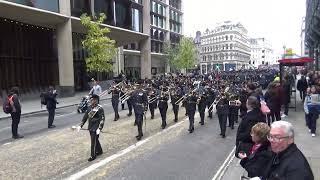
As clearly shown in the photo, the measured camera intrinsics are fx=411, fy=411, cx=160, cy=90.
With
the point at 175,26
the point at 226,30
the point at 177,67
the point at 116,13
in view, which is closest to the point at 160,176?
the point at 116,13

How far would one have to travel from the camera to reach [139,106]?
45.2ft

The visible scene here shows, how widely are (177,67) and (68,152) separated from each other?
7266 centimetres

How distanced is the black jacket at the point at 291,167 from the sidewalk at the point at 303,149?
4.41m

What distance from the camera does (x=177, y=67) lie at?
83562 millimetres

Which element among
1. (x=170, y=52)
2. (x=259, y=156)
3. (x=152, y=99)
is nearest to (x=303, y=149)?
(x=259, y=156)

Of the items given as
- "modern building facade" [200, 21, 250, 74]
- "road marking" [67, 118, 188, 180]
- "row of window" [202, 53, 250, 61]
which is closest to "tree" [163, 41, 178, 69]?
"modern building facade" [200, 21, 250, 74]

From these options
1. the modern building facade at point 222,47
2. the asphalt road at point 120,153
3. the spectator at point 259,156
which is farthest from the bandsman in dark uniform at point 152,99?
the modern building facade at point 222,47

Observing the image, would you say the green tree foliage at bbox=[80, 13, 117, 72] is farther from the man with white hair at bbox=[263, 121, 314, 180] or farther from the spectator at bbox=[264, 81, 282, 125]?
the man with white hair at bbox=[263, 121, 314, 180]

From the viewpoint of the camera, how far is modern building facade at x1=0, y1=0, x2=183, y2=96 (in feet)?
111

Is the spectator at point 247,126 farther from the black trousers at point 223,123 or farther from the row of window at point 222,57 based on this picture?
the row of window at point 222,57

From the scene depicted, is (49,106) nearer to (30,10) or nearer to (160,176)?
(160,176)

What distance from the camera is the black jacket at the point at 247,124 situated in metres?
6.63

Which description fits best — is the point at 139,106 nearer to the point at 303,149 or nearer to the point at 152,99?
the point at 152,99

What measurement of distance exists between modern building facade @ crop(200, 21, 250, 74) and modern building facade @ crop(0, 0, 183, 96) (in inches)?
3758
